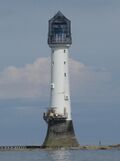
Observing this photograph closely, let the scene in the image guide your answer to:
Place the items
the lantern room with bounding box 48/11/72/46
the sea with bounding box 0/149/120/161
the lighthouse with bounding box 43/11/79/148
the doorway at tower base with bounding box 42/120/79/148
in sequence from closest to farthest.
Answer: the sea with bounding box 0/149/120/161 < the lighthouse with bounding box 43/11/79/148 < the doorway at tower base with bounding box 42/120/79/148 < the lantern room with bounding box 48/11/72/46

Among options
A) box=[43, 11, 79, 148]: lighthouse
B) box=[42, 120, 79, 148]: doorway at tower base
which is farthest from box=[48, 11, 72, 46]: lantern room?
box=[42, 120, 79, 148]: doorway at tower base

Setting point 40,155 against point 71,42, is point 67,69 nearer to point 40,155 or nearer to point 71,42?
point 71,42

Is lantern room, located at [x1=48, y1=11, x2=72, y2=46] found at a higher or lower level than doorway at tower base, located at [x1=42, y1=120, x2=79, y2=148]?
higher

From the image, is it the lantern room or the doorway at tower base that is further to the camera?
the lantern room

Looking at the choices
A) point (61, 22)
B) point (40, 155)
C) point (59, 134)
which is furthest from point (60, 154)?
point (61, 22)

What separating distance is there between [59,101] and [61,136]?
5638mm

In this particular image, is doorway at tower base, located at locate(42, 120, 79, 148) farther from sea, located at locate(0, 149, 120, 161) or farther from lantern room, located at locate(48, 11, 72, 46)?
lantern room, located at locate(48, 11, 72, 46)

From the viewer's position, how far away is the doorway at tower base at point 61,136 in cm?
16366

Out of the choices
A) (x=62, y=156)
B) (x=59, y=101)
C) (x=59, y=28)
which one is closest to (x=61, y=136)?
(x=59, y=101)

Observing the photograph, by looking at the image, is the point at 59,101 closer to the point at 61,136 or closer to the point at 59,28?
the point at 61,136

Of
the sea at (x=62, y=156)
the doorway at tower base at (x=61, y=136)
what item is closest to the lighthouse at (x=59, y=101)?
the doorway at tower base at (x=61, y=136)

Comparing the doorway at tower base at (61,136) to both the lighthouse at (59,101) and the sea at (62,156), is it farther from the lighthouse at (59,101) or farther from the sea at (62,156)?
the sea at (62,156)

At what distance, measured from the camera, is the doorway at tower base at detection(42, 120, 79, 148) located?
164 metres

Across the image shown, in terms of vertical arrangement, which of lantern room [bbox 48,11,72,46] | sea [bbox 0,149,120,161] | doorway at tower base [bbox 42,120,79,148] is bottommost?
sea [bbox 0,149,120,161]
